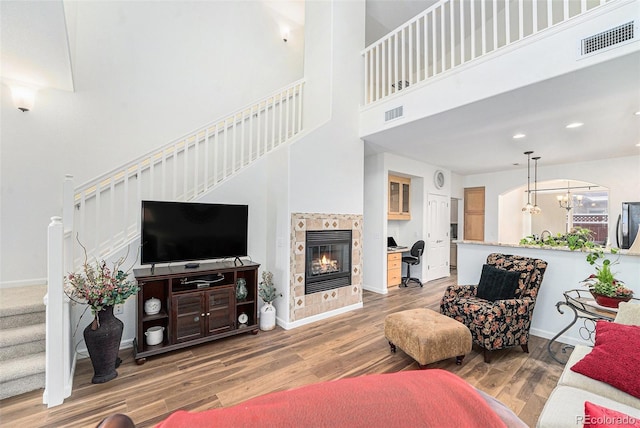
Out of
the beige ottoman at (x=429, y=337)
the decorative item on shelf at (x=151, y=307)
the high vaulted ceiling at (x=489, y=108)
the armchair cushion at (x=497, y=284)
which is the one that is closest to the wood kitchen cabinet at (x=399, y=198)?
the high vaulted ceiling at (x=489, y=108)

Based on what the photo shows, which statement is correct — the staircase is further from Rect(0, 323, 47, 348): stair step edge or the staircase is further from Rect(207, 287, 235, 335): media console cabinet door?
Rect(207, 287, 235, 335): media console cabinet door

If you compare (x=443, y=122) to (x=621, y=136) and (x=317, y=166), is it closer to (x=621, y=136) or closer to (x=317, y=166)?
(x=317, y=166)

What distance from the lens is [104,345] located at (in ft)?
7.43

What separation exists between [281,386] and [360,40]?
194 inches

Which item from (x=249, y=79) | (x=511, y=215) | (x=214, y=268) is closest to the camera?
(x=214, y=268)

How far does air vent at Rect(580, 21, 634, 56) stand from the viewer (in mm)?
2066

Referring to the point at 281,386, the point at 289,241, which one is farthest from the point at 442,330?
the point at 289,241

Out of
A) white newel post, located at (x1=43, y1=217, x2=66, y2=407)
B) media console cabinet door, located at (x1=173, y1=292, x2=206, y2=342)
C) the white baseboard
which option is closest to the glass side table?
the white baseboard

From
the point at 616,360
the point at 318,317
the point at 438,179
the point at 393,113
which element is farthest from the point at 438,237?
the point at 616,360

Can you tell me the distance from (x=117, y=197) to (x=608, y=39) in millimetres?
5062

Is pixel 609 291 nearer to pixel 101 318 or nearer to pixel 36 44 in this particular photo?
pixel 101 318

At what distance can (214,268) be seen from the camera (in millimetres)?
3010

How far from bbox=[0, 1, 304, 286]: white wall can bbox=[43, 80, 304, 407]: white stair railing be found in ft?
2.04

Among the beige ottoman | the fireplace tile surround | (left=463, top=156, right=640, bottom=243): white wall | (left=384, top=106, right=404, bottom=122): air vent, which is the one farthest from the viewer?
(left=463, top=156, right=640, bottom=243): white wall
